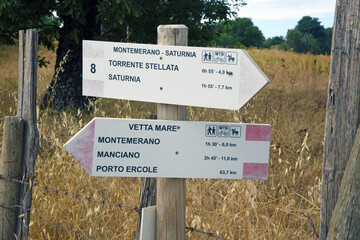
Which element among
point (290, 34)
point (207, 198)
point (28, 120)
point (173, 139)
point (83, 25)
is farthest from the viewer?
point (290, 34)

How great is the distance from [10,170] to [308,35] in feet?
266

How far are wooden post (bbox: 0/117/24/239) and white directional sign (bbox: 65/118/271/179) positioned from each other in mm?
1313

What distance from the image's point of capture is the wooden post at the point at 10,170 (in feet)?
10.3

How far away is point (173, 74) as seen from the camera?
207 centimetres

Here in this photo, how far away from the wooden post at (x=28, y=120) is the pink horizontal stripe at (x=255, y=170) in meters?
1.78

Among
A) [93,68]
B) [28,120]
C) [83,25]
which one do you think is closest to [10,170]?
[28,120]

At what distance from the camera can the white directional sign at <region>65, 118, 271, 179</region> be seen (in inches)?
81.0

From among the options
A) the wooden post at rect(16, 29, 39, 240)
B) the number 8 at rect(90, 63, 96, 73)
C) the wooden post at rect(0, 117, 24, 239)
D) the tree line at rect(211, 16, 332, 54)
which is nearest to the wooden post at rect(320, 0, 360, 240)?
the number 8 at rect(90, 63, 96, 73)

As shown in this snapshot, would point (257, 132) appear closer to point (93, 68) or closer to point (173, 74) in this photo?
point (173, 74)

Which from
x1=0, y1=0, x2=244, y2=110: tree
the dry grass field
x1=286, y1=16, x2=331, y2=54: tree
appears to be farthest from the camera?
x1=286, y1=16, x2=331, y2=54: tree

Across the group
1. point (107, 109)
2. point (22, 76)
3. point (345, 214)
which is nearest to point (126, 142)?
point (345, 214)

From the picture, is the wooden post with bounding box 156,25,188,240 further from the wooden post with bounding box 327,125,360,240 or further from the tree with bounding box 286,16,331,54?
the tree with bounding box 286,16,331,54

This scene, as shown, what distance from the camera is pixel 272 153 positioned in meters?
5.23

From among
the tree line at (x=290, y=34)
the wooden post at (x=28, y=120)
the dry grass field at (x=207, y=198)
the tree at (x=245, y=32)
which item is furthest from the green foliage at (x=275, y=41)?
the wooden post at (x=28, y=120)
